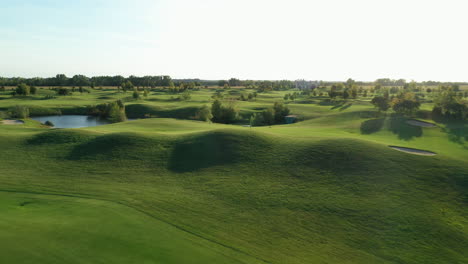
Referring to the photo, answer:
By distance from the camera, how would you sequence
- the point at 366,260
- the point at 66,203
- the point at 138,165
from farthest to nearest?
the point at 138,165 → the point at 66,203 → the point at 366,260

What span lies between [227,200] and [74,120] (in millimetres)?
82531

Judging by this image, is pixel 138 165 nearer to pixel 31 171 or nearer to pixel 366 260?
pixel 31 171

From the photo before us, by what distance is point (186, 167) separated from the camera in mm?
30812

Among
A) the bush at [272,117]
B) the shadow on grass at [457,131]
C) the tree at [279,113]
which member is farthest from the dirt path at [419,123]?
the tree at [279,113]

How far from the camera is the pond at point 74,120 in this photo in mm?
80562

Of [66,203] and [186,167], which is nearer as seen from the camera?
[66,203]

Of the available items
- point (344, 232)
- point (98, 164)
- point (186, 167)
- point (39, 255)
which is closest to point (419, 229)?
point (344, 232)

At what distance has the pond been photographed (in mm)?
80562

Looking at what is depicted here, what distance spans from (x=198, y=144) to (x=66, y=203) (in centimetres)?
1704

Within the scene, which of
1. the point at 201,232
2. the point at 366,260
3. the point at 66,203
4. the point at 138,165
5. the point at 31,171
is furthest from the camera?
the point at 138,165

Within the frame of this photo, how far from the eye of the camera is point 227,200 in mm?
23500

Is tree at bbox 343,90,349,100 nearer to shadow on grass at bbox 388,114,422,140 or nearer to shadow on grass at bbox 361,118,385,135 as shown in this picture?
shadow on grass at bbox 388,114,422,140

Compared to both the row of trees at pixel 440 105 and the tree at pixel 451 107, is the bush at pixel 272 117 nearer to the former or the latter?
the row of trees at pixel 440 105

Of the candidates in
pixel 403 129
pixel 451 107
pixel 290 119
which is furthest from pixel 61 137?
pixel 451 107
